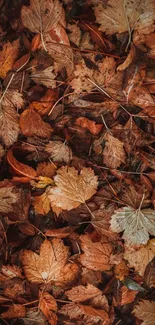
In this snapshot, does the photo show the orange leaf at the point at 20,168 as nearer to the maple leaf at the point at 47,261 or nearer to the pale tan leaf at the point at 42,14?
the maple leaf at the point at 47,261

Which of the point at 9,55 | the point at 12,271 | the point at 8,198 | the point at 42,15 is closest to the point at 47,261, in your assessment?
the point at 12,271

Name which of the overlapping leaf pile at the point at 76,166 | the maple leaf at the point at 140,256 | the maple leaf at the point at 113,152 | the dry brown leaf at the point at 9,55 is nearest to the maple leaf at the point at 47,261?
the overlapping leaf pile at the point at 76,166

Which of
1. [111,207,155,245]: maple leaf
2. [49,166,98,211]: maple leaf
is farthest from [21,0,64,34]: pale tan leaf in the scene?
[111,207,155,245]: maple leaf

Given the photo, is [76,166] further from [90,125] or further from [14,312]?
[14,312]

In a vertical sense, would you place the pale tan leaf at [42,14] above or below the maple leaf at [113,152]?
above

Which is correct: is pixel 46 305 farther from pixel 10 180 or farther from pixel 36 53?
pixel 36 53

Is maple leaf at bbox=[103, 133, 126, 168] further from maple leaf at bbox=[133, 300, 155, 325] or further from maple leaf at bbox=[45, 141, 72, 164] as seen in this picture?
maple leaf at bbox=[133, 300, 155, 325]

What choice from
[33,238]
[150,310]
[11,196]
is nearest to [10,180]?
[11,196]
